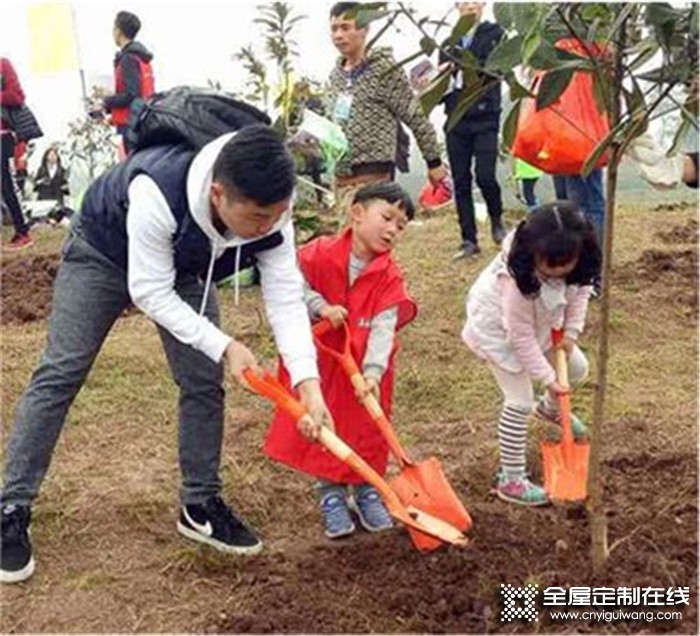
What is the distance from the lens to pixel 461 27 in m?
2.12

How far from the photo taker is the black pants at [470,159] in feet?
18.1

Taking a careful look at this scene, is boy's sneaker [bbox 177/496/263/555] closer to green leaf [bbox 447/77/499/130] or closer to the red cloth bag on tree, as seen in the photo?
green leaf [bbox 447/77/499/130]

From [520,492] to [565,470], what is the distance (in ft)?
0.47

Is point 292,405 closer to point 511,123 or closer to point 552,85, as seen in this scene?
point 511,123

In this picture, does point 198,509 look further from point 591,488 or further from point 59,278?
point 591,488

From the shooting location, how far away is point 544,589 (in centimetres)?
247

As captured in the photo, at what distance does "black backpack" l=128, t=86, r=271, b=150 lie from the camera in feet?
8.39

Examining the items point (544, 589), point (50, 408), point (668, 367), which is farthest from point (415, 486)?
point (668, 367)

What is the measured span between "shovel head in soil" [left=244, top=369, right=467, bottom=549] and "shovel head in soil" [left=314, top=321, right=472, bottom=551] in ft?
0.14

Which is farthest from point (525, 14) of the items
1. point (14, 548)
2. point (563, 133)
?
point (563, 133)

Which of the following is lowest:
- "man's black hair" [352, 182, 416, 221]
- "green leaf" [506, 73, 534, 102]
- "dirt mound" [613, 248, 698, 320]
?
"dirt mound" [613, 248, 698, 320]

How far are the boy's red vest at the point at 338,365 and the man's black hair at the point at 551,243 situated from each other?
0.31 meters

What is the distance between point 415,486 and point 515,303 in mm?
583

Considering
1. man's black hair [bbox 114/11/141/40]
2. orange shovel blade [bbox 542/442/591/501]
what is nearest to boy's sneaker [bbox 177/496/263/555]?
orange shovel blade [bbox 542/442/591/501]
